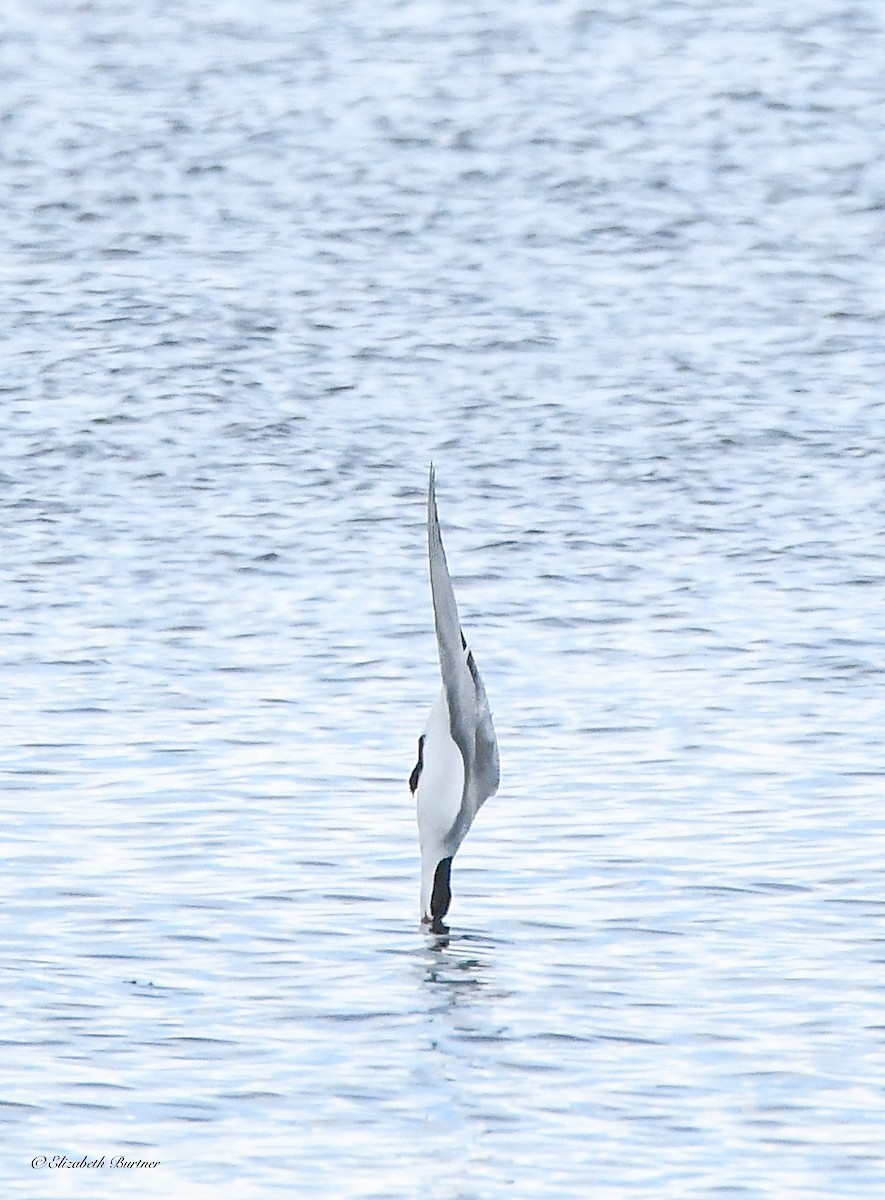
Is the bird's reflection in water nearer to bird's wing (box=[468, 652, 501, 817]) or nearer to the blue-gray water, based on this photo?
the blue-gray water

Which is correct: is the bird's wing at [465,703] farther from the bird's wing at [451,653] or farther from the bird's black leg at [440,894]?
the bird's black leg at [440,894]

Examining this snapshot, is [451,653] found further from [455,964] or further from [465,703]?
[455,964]

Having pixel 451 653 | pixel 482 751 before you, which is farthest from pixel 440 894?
pixel 451 653

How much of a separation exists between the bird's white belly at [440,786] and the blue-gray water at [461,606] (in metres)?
0.41

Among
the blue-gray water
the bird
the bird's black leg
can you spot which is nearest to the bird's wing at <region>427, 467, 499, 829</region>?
the bird

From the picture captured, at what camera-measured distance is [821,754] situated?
15250 mm

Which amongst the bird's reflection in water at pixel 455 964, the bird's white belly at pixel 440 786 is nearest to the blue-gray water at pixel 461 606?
the bird's reflection in water at pixel 455 964

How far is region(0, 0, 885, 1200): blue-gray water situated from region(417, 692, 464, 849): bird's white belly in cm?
41

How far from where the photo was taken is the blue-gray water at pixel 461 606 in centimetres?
1066

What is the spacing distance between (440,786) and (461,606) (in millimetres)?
6609

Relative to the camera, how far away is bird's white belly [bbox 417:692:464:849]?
12469mm

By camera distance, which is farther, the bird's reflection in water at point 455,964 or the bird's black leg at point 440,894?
the bird's black leg at point 440,894

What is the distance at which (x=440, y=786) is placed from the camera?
12.5 metres

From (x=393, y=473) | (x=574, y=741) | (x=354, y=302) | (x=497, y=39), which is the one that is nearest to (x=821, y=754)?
(x=574, y=741)
